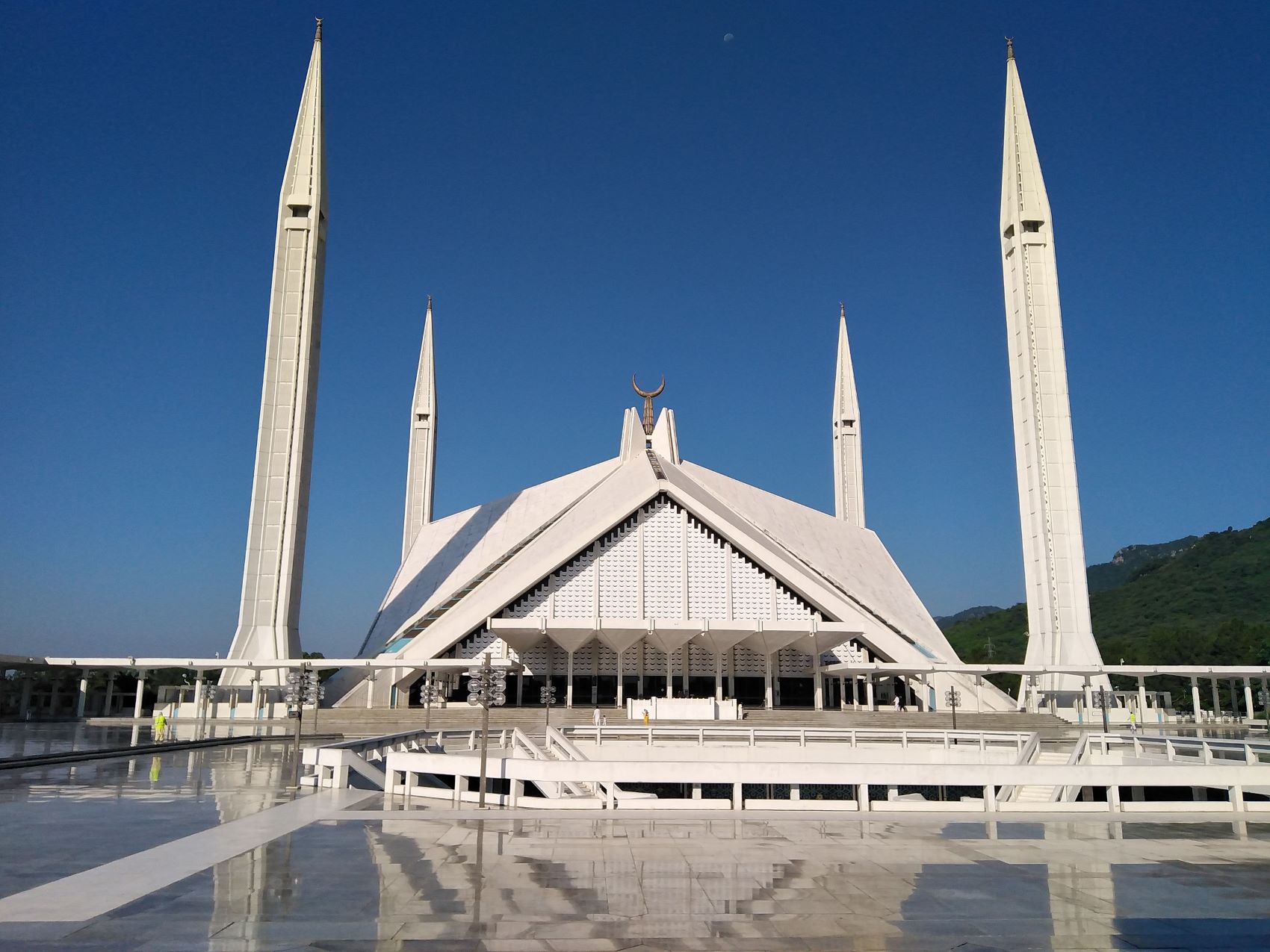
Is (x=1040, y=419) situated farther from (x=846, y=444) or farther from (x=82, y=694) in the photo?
(x=82, y=694)

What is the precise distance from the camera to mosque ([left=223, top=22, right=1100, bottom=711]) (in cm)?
2739

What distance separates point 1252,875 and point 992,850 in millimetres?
1615

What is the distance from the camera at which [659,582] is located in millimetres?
28594

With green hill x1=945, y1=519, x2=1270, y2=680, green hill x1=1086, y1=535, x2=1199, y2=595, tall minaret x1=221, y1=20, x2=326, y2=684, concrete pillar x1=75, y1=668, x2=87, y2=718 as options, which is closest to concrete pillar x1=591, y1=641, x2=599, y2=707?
tall minaret x1=221, y1=20, x2=326, y2=684

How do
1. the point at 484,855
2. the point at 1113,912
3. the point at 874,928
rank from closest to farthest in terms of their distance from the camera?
the point at 874,928
the point at 1113,912
the point at 484,855

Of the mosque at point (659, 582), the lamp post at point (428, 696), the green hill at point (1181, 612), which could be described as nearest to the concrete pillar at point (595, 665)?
the mosque at point (659, 582)

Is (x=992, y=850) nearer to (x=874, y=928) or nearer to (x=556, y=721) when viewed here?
(x=874, y=928)

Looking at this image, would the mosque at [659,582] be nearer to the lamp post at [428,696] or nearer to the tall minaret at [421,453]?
the lamp post at [428,696]

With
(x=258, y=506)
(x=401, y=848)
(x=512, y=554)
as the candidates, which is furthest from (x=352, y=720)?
(x=401, y=848)

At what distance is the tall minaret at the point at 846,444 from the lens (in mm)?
44469

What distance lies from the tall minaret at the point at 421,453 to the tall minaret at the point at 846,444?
61.0 ft

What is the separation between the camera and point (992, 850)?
713 cm

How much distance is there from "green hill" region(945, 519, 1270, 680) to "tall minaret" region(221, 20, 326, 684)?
38477 millimetres

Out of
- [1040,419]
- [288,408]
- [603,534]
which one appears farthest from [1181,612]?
[288,408]
